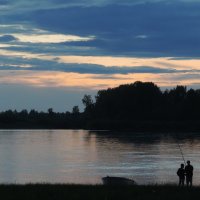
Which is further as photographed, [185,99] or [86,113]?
[86,113]

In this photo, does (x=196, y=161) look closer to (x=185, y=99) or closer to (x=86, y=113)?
(x=185, y=99)

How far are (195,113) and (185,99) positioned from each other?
706 centimetres

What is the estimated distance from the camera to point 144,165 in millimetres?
47156

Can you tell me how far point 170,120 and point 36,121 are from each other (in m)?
45.9
